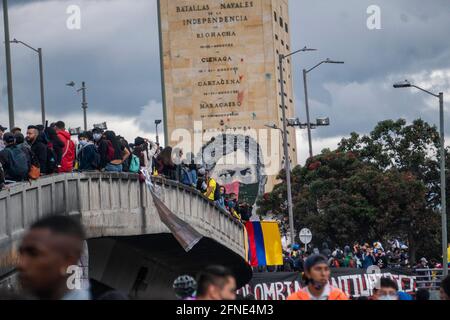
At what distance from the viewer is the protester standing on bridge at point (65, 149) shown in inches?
1072

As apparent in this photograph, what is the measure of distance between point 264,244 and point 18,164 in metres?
23.0

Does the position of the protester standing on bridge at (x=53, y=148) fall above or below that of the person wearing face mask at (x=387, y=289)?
above

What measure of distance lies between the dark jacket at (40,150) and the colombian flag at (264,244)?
20033mm

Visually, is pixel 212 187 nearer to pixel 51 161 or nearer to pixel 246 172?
pixel 51 161

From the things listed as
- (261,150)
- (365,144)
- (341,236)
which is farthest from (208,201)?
(261,150)

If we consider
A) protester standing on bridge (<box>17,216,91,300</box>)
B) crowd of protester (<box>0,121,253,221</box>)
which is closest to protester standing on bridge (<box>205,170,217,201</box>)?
crowd of protester (<box>0,121,253,221</box>)

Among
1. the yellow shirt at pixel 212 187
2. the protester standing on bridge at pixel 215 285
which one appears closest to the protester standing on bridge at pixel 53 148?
the yellow shirt at pixel 212 187

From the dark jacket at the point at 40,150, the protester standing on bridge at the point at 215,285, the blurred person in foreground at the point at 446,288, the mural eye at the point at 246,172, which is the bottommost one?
the mural eye at the point at 246,172

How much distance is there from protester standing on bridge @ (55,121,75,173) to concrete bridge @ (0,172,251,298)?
313 millimetres

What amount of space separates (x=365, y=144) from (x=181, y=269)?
118ft

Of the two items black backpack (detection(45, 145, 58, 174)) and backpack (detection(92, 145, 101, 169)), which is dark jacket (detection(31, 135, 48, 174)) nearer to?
black backpack (detection(45, 145, 58, 174))

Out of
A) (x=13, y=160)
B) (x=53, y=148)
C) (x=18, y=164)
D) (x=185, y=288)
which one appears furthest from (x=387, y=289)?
(x=53, y=148)

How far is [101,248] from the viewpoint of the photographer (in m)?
39.7

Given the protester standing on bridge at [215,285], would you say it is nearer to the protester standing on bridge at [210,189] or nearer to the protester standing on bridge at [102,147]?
the protester standing on bridge at [102,147]
